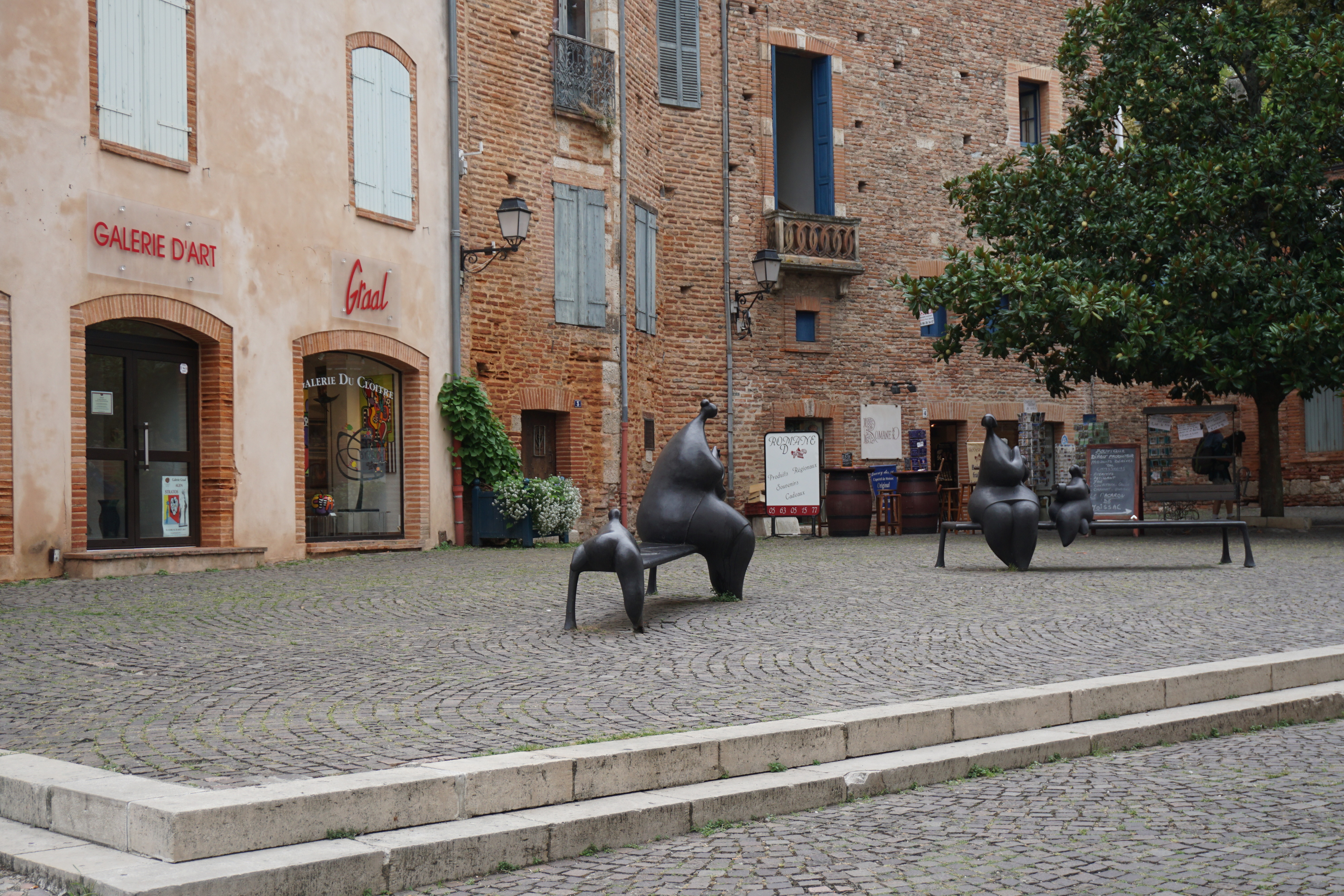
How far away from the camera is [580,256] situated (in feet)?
63.8

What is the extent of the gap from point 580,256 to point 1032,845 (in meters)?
16.0

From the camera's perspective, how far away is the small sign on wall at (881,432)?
80.9 ft

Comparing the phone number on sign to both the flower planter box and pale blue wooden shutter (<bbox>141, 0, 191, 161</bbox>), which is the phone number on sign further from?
pale blue wooden shutter (<bbox>141, 0, 191, 161</bbox>)

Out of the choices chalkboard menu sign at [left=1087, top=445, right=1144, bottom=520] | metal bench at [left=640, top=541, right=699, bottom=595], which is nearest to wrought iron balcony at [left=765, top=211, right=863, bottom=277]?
chalkboard menu sign at [left=1087, top=445, right=1144, bottom=520]

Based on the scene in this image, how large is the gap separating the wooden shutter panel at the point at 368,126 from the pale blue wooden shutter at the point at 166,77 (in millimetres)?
2532

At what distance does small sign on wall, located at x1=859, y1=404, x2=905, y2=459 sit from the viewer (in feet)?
80.9

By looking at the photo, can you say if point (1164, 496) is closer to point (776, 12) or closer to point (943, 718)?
point (776, 12)

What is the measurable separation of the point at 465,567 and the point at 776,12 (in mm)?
14127

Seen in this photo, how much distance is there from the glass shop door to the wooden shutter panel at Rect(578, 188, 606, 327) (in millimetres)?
6754

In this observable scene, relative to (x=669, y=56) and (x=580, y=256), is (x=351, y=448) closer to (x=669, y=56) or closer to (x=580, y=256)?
(x=580, y=256)

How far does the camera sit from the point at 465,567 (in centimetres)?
1361

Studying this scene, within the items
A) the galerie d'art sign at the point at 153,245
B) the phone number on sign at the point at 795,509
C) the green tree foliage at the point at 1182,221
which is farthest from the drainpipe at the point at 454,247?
the green tree foliage at the point at 1182,221

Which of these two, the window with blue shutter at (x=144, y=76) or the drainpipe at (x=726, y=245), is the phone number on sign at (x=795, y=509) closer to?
the drainpipe at (x=726, y=245)

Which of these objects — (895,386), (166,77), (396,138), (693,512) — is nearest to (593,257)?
(396,138)
